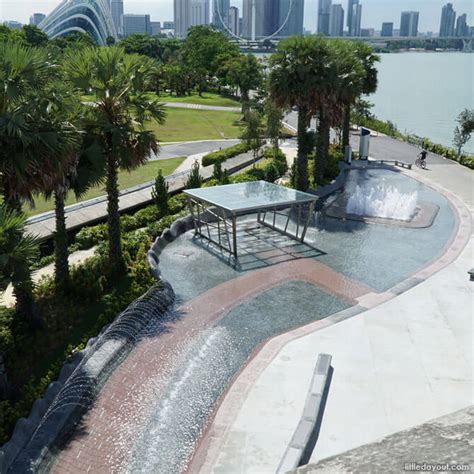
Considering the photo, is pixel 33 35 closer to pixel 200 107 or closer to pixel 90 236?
pixel 200 107

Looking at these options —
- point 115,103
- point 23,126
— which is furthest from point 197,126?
point 23,126

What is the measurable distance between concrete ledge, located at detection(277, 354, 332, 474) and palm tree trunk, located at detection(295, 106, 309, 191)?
53.6 feet

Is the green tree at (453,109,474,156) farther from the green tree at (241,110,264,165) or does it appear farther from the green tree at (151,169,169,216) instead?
the green tree at (151,169,169,216)

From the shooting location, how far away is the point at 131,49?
120m

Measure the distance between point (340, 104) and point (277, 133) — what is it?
18.5 ft

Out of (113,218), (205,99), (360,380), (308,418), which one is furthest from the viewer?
(205,99)

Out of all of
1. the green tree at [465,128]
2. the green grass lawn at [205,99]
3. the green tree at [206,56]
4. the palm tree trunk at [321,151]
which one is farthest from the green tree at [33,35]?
the palm tree trunk at [321,151]

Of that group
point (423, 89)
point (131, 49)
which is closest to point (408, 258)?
point (131, 49)

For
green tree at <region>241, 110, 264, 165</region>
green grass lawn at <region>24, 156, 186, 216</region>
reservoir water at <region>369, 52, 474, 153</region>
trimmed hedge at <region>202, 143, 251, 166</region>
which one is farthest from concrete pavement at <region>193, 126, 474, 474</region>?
reservoir water at <region>369, 52, 474, 153</region>

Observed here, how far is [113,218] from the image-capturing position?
1883 cm

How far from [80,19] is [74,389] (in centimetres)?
17460

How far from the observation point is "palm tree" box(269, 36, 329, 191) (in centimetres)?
2731

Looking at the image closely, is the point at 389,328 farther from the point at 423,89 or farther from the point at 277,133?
the point at 423,89

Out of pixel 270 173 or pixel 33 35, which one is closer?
pixel 270 173
